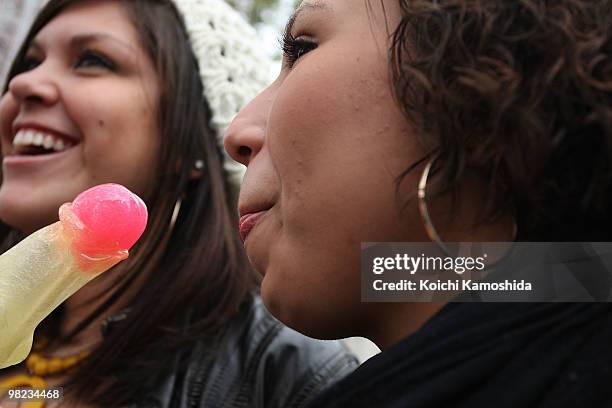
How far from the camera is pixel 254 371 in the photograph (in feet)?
5.95

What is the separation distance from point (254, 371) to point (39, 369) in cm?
56

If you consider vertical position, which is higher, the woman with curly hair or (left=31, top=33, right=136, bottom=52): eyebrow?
the woman with curly hair

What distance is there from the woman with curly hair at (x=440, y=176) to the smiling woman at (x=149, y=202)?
2.18 feet

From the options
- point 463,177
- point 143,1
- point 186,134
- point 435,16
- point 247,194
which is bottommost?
point 186,134

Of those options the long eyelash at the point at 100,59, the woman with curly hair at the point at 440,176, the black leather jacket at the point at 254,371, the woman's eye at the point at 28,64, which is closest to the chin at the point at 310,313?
the woman with curly hair at the point at 440,176

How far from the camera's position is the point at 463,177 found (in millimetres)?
1042

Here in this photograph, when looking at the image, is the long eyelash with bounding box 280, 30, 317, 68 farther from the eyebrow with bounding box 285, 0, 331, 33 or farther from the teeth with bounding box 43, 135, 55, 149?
the teeth with bounding box 43, 135, 55, 149

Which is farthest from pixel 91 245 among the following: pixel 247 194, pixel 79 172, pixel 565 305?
pixel 79 172

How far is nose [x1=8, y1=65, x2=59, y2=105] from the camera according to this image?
6.65 feet

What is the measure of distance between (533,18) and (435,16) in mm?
138

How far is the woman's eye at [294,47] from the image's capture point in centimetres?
126

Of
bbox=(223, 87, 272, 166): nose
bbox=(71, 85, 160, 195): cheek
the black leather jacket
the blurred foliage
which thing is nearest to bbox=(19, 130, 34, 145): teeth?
bbox=(71, 85, 160, 195): cheek

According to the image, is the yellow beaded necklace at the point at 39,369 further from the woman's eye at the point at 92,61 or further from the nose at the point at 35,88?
the woman's eye at the point at 92,61

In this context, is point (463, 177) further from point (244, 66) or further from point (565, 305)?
point (244, 66)
